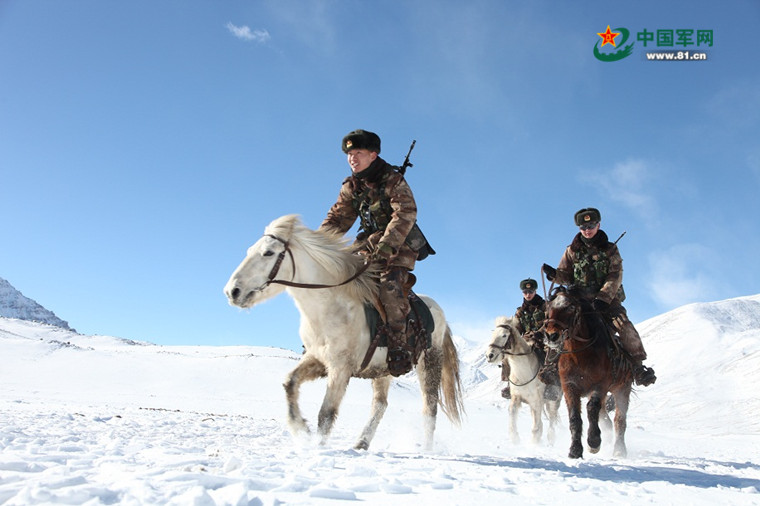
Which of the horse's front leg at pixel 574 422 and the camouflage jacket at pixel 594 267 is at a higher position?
the camouflage jacket at pixel 594 267

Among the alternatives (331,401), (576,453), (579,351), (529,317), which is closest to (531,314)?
(529,317)

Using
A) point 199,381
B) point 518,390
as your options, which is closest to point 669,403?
point 199,381

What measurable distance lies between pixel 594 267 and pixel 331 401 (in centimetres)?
475

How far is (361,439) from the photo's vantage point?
5.32 m

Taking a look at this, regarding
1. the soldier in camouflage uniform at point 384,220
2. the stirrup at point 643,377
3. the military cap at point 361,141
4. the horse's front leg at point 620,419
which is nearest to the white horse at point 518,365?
the stirrup at point 643,377

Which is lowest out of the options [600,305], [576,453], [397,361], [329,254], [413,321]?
[576,453]

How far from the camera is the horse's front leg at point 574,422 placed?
577 centimetres

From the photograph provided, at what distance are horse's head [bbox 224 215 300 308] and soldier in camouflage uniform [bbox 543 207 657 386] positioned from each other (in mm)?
4072

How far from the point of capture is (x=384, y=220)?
5957 mm

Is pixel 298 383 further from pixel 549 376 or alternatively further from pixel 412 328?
pixel 549 376

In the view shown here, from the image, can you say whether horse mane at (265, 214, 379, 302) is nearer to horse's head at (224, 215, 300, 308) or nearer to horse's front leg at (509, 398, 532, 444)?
horse's head at (224, 215, 300, 308)

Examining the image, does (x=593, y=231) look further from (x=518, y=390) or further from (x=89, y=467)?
(x=89, y=467)

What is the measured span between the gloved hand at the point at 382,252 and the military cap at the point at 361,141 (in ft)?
4.09

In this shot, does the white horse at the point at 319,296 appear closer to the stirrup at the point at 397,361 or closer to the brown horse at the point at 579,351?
the stirrup at the point at 397,361
